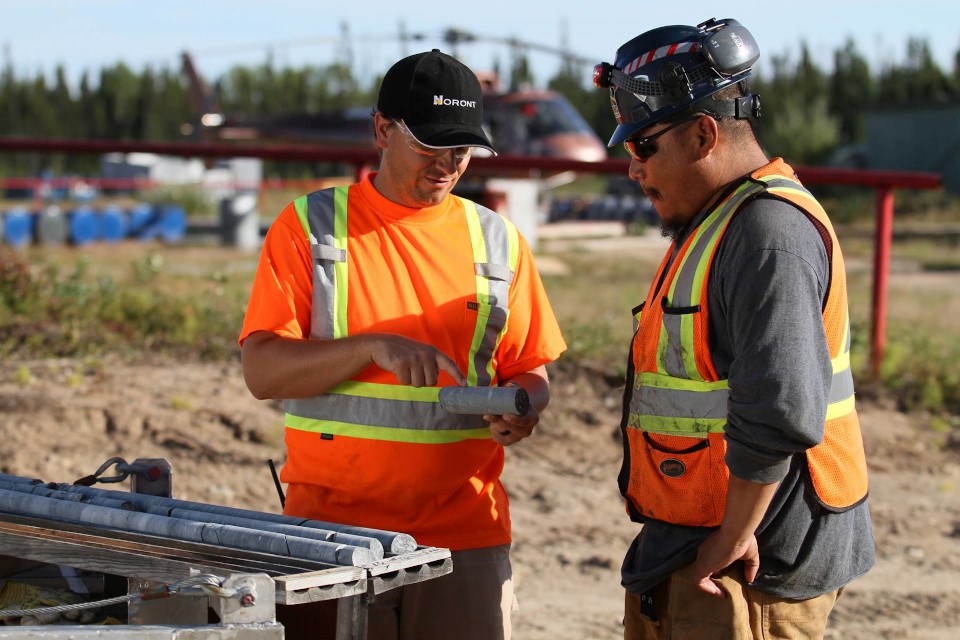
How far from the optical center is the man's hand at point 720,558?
8.07 ft

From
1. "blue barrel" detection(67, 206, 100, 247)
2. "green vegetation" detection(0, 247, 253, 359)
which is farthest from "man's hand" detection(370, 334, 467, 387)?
"blue barrel" detection(67, 206, 100, 247)

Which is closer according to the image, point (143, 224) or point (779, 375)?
point (779, 375)

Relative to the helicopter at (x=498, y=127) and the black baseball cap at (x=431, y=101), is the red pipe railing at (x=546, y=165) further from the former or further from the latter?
the helicopter at (x=498, y=127)

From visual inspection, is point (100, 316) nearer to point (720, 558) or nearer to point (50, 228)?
point (720, 558)

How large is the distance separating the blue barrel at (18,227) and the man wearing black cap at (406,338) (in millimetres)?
21497

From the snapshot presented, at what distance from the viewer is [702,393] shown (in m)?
2.53

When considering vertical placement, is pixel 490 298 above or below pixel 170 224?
above

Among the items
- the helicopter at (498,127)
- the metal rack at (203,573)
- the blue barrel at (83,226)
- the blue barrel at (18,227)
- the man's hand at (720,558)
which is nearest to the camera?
Result: the metal rack at (203,573)

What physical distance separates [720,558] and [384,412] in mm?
928

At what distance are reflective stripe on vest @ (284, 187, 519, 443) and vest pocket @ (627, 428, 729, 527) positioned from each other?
0.53 m

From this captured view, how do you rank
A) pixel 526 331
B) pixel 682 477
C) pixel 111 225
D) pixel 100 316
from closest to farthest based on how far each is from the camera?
pixel 682 477
pixel 526 331
pixel 100 316
pixel 111 225

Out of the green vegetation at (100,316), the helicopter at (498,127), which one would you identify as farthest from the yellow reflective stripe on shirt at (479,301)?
the helicopter at (498,127)

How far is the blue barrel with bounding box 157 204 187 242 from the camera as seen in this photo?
2588 centimetres

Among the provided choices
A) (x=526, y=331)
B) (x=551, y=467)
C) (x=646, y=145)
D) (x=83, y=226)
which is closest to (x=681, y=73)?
(x=646, y=145)
